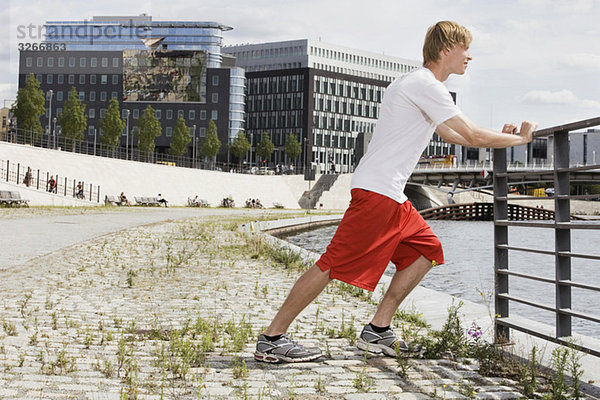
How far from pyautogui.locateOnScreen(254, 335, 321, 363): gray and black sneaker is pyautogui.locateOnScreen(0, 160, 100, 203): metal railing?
38384mm

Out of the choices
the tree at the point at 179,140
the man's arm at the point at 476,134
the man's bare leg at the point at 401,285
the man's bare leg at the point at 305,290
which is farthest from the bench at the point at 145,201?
the man's arm at the point at 476,134

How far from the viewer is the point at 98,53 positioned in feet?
359

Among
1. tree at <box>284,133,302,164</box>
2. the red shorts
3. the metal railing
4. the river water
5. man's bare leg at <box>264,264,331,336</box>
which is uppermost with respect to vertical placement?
tree at <box>284,133,302,164</box>

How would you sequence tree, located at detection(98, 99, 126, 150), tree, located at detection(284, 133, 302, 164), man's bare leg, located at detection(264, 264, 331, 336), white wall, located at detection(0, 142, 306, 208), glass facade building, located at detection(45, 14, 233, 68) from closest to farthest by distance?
man's bare leg, located at detection(264, 264, 331, 336), white wall, located at detection(0, 142, 306, 208), tree, located at detection(98, 99, 126, 150), tree, located at detection(284, 133, 302, 164), glass facade building, located at detection(45, 14, 233, 68)

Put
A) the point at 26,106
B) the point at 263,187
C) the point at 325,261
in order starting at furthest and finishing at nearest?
the point at 263,187 → the point at 26,106 → the point at 325,261

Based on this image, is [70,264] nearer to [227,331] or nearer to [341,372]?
[227,331]

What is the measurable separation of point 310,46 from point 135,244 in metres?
116

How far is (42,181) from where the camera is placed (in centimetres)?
4897

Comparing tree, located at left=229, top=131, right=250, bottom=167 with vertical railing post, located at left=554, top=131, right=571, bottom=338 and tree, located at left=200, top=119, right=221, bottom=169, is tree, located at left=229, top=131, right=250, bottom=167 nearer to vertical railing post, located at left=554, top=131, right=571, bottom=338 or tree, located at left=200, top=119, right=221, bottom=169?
tree, located at left=200, top=119, right=221, bottom=169

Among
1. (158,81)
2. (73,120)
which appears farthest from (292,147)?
(73,120)

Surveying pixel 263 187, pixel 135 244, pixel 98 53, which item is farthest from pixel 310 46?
pixel 135 244

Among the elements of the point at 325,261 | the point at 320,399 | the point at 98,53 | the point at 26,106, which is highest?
the point at 98,53

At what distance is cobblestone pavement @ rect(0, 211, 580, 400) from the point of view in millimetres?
3627

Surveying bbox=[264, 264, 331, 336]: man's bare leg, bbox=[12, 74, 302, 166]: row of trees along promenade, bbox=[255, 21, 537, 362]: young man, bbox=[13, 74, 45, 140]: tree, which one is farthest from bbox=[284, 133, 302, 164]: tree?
bbox=[264, 264, 331, 336]: man's bare leg
